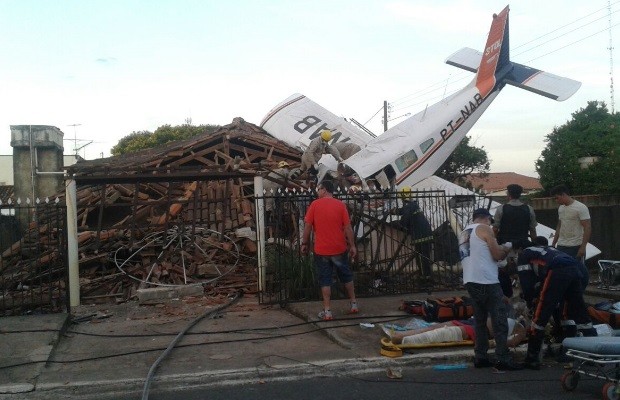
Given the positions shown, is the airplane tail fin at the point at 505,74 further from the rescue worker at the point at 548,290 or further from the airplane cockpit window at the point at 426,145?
the rescue worker at the point at 548,290

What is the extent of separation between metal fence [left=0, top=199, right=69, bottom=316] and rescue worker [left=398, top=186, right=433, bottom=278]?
18.6 ft

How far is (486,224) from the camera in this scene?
271 inches

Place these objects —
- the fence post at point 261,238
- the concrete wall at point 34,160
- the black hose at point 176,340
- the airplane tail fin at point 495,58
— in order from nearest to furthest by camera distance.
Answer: the black hose at point 176,340 → the fence post at point 261,238 → the concrete wall at point 34,160 → the airplane tail fin at point 495,58

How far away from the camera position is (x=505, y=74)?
65.9ft

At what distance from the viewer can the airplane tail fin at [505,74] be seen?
19156mm

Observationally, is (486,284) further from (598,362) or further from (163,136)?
(163,136)

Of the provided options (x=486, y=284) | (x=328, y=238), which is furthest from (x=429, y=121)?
(x=486, y=284)

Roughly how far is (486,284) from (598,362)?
56.1 inches

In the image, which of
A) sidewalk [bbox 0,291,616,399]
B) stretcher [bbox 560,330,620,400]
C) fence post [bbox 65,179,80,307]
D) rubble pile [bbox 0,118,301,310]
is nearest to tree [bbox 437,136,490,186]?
rubble pile [bbox 0,118,301,310]

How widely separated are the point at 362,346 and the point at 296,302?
8.59 ft

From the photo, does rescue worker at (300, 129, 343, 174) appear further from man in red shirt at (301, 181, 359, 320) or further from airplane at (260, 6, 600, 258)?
man in red shirt at (301, 181, 359, 320)

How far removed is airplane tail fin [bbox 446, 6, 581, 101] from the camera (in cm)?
1916

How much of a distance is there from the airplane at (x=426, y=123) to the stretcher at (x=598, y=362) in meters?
8.72

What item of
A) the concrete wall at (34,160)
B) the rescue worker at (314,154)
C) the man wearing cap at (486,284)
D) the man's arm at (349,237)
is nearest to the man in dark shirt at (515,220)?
the man's arm at (349,237)
